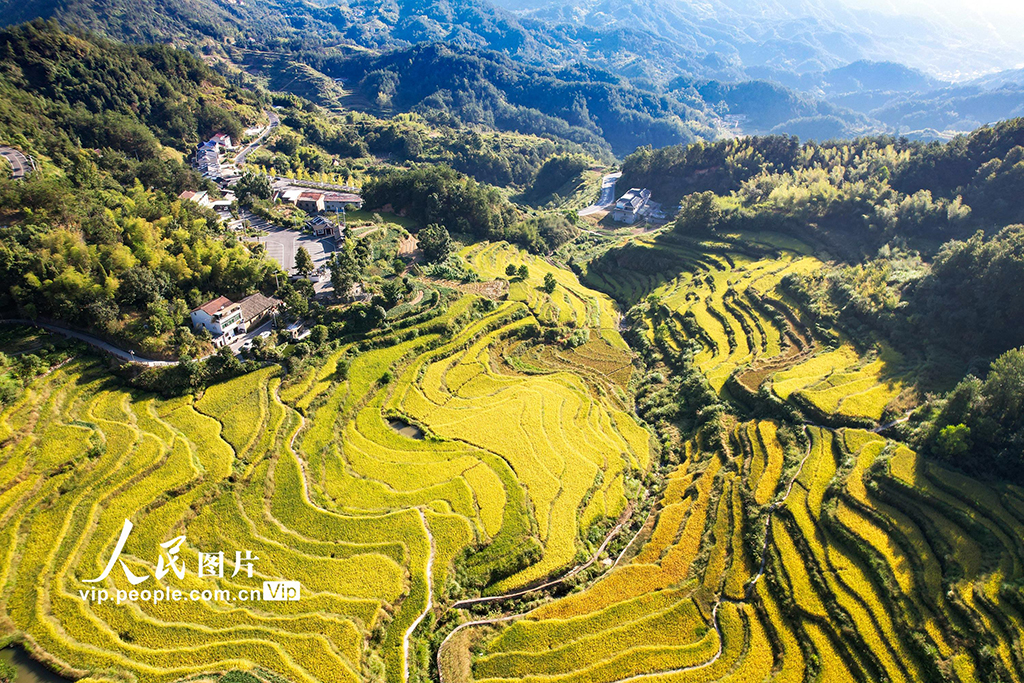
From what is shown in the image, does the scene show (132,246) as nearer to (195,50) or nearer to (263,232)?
(263,232)

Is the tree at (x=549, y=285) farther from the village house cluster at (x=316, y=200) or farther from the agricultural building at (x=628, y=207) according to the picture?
the agricultural building at (x=628, y=207)

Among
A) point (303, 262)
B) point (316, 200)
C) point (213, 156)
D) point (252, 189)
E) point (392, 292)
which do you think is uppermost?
point (213, 156)

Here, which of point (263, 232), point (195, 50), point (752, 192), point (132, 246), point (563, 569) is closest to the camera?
point (563, 569)

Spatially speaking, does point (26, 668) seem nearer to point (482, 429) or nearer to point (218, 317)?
point (218, 317)

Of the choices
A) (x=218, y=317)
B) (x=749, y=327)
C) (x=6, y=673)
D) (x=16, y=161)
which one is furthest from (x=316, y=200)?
(x=6, y=673)

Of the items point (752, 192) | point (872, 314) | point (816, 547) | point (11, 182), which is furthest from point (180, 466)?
point (752, 192)

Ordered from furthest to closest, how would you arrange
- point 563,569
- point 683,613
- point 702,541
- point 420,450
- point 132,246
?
1. point 132,246
2. point 420,450
3. point 702,541
4. point 563,569
5. point 683,613

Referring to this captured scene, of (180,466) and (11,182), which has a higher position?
(11,182)
